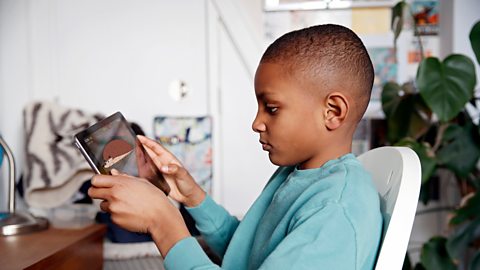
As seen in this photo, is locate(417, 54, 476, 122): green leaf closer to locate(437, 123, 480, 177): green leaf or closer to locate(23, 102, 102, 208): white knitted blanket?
locate(437, 123, 480, 177): green leaf

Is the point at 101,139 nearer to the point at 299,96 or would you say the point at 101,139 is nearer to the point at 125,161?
the point at 125,161

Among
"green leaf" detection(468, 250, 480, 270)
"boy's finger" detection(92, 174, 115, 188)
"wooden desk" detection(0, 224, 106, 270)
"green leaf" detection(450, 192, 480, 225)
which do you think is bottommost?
"green leaf" detection(468, 250, 480, 270)

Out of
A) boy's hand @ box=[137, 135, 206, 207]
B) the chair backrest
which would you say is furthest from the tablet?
the chair backrest

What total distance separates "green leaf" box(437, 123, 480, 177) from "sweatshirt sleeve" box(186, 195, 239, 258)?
27.9 inches

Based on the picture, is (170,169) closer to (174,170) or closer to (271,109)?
(174,170)

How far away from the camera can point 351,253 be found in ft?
1.60

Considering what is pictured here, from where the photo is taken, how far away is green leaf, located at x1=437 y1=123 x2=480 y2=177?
122 centimetres

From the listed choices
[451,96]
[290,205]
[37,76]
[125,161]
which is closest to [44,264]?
[125,161]

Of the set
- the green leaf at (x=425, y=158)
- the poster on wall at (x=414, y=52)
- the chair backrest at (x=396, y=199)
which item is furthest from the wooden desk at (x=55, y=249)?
the poster on wall at (x=414, y=52)

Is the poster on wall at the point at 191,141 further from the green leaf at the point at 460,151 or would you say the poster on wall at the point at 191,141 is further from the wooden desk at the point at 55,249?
the green leaf at the point at 460,151

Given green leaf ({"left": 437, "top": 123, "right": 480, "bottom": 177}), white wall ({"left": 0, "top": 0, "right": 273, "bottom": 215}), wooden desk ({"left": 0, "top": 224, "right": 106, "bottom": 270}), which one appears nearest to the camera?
wooden desk ({"left": 0, "top": 224, "right": 106, "bottom": 270})

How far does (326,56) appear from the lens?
1.86ft

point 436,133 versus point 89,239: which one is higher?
point 436,133

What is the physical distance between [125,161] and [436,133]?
105 centimetres
